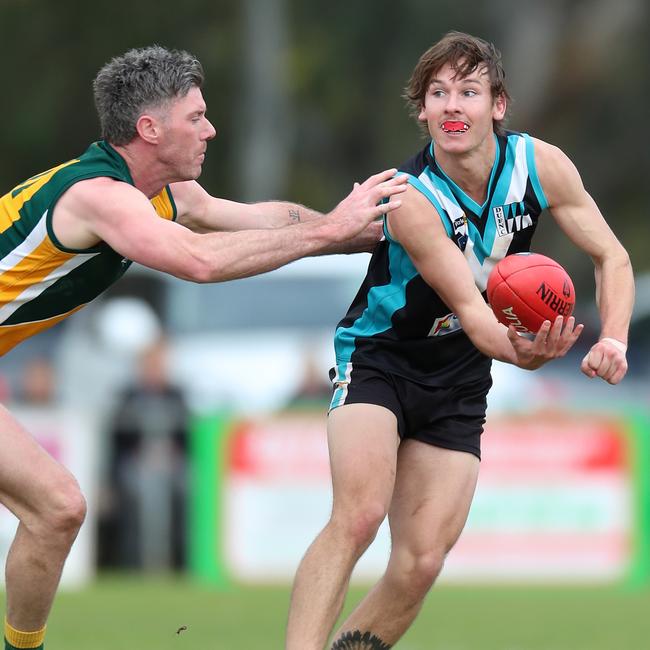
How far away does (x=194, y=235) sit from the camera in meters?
6.23

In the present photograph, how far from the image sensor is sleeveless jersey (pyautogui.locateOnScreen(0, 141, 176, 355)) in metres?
6.32

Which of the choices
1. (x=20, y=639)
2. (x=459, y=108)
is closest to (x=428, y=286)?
(x=459, y=108)

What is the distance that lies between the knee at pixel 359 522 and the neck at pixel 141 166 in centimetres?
156

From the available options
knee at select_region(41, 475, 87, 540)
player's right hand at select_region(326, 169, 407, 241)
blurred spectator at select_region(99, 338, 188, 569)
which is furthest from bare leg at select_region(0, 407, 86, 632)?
blurred spectator at select_region(99, 338, 188, 569)

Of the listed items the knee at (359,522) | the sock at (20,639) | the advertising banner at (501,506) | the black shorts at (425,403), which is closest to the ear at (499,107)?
the black shorts at (425,403)

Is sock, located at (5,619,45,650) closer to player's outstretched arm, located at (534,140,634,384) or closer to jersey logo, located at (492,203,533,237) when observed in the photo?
jersey logo, located at (492,203,533,237)

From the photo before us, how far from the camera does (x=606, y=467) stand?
41.8ft

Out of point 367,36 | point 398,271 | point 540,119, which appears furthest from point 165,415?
point 367,36

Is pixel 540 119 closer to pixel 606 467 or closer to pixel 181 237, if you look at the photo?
pixel 606 467

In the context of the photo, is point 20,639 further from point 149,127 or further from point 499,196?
point 499,196

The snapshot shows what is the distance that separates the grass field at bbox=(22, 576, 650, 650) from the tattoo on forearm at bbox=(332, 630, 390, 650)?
7.48ft

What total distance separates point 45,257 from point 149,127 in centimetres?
65

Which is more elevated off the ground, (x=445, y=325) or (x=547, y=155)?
(x=547, y=155)

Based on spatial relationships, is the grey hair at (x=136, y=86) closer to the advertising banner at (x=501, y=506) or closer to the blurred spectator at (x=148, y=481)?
the advertising banner at (x=501, y=506)
